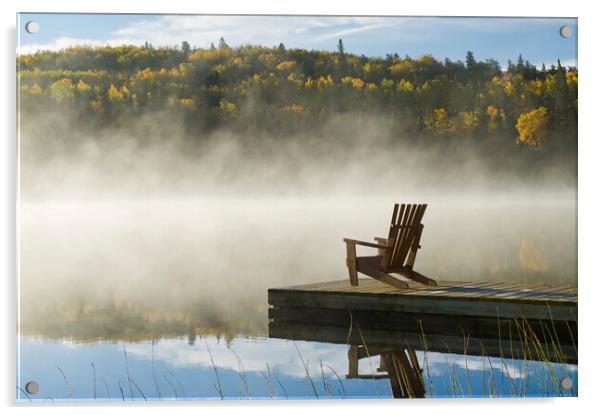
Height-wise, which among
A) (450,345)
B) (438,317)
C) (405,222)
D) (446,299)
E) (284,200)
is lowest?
(450,345)

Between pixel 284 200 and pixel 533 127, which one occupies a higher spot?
pixel 533 127

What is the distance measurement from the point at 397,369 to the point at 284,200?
1.18 metres

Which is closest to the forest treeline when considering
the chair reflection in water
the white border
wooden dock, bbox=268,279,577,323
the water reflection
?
the white border

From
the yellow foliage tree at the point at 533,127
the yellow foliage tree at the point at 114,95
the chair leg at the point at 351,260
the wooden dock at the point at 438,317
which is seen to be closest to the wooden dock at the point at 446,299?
the wooden dock at the point at 438,317

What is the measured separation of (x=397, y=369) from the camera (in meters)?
6.44

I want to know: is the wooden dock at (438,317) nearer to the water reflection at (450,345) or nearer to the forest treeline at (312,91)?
the water reflection at (450,345)

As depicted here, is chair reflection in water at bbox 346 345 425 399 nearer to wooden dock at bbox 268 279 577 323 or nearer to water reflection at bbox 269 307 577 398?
water reflection at bbox 269 307 577 398

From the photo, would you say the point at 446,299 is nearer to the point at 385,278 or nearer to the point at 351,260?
the point at 385,278

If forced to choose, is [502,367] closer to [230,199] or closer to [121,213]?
[230,199]

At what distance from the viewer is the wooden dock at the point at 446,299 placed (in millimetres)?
6473

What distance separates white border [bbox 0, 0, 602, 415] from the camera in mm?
6266

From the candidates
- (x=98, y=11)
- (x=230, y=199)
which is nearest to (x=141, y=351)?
(x=230, y=199)

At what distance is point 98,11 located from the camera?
252 inches

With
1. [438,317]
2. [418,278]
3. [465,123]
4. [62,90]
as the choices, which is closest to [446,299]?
[438,317]
